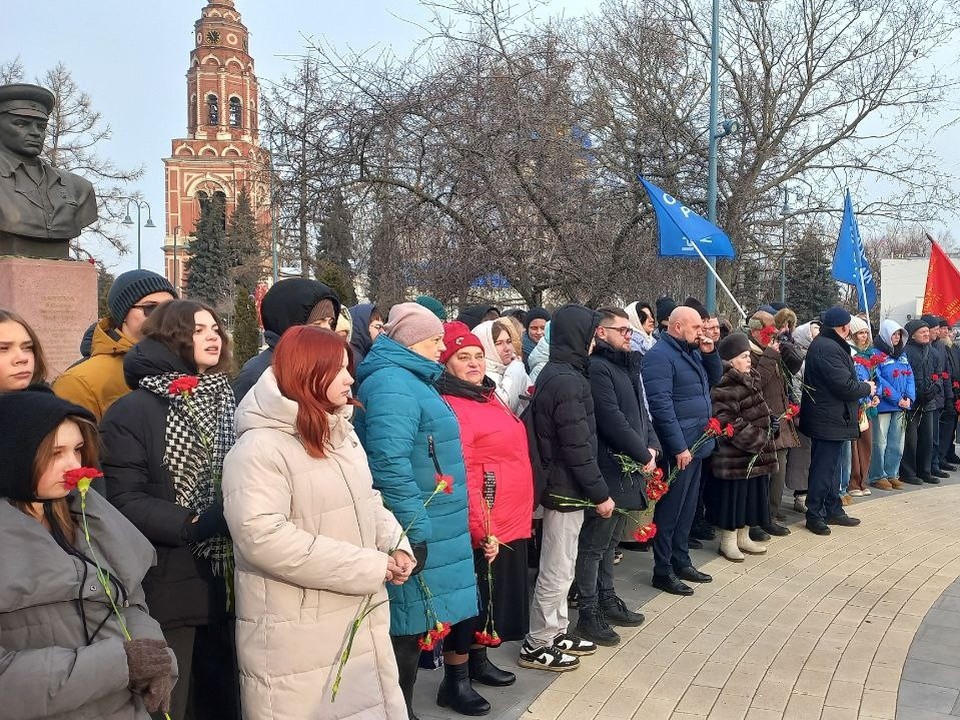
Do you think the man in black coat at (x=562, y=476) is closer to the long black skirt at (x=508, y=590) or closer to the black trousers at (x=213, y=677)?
the long black skirt at (x=508, y=590)

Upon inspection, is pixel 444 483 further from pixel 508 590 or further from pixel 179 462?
pixel 508 590

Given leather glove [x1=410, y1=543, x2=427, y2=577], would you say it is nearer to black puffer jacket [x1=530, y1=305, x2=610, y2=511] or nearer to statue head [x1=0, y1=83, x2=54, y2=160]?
black puffer jacket [x1=530, y1=305, x2=610, y2=511]

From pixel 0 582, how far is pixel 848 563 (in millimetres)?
6700

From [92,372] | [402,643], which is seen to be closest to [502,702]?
A: [402,643]

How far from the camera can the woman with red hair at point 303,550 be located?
2840 millimetres

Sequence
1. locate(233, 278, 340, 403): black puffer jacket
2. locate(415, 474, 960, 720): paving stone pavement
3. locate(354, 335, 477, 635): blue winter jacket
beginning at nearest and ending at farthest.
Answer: locate(354, 335, 477, 635): blue winter jacket < locate(233, 278, 340, 403): black puffer jacket < locate(415, 474, 960, 720): paving stone pavement

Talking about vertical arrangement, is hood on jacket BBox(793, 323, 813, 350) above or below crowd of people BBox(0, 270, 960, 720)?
above

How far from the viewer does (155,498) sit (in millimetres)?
3064

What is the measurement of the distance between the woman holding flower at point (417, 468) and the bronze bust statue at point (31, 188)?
4439 millimetres

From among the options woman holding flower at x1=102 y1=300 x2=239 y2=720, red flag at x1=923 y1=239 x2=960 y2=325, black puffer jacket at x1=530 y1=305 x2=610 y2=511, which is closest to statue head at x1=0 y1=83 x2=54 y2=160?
woman holding flower at x1=102 y1=300 x2=239 y2=720

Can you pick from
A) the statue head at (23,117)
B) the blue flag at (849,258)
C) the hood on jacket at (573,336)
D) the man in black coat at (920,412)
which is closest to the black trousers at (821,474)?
the blue flag at (849,258)

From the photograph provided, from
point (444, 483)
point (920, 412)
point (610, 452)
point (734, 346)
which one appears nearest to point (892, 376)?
point (920, 412)

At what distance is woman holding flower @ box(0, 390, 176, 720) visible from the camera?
7.29 ft

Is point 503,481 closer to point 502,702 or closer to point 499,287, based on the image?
point 502,702
